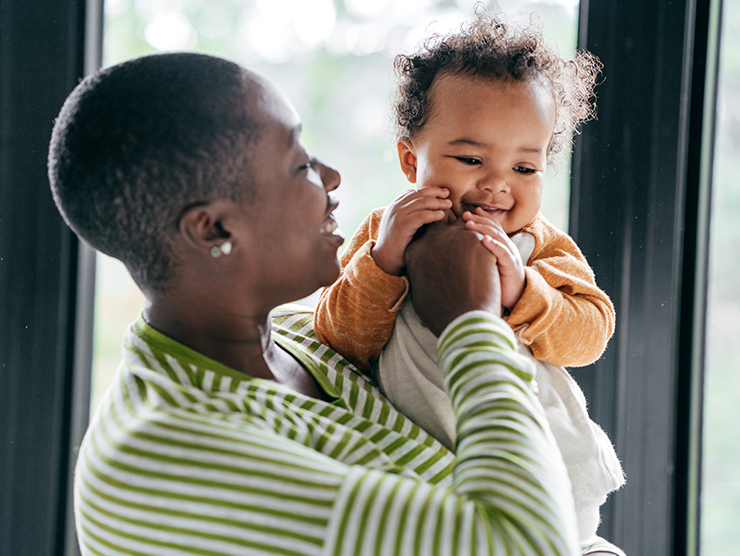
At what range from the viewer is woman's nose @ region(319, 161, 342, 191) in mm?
933

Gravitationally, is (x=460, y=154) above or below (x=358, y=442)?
above

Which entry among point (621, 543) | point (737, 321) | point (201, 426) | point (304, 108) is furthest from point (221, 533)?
point (737, 321)

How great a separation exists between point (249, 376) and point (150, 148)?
330 millimetres

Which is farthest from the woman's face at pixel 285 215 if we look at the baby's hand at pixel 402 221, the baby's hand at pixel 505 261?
the baby's hand at pixel 505 261

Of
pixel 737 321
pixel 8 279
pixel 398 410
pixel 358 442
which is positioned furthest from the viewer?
pixel 737 321

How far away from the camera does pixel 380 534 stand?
0.62 meters

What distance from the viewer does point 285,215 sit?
0.85m

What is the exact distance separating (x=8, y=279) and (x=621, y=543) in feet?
5.06

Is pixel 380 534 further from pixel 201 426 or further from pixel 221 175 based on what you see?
Answer: pixel 221 175

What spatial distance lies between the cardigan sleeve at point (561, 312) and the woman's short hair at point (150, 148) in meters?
0.48

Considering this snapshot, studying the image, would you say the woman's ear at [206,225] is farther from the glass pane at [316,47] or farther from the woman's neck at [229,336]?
the glass pane at [316,47]

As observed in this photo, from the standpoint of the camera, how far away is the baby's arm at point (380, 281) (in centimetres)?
99

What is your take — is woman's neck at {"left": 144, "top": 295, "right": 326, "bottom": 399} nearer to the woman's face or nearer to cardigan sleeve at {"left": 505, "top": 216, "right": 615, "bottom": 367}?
the woman's face

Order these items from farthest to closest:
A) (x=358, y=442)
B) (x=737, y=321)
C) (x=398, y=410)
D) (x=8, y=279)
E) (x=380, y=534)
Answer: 1. (x=737, y=321)
2. (x=8, y=279)
3. (x=398, y=410)
4. (x=358, y=442)
5. (x=380, y=534)
